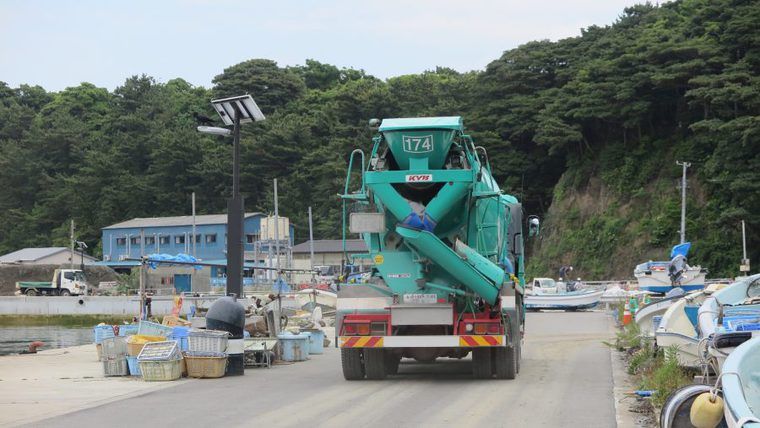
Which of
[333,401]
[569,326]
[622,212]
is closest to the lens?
[333,401]

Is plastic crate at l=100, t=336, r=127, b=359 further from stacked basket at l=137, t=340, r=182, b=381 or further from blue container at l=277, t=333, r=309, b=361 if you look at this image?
blue container at l=277, t=333, r=309, b=361

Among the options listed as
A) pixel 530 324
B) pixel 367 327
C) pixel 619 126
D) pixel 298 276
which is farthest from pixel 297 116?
pixel 367 327

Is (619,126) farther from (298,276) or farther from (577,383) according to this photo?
(577,383)

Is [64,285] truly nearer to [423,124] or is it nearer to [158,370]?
[158,370]

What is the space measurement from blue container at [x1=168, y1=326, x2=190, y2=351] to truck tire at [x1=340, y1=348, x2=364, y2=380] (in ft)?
9.83

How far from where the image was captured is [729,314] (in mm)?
12016

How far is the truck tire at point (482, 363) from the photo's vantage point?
1656 centimetres

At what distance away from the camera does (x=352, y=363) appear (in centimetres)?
1680

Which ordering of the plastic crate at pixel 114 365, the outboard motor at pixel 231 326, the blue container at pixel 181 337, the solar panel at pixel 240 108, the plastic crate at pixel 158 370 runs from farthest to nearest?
the solar panel at pixel 240 108, the plastic crate at pixel 114 365, the outboard motor at pixel 231 326, the blue container at pixel 181 337, the plastic crate at pixel 158 370

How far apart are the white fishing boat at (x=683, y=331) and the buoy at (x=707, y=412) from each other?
416 centimetres

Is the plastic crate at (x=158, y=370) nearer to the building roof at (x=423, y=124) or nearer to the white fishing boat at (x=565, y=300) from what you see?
the building roof at (x=423, y=124)

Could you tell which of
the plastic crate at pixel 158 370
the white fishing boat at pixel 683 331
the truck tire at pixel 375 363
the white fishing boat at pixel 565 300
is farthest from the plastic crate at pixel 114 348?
the white fishing boat at pixel 565 300

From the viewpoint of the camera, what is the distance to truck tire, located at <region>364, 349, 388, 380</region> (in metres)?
16.7

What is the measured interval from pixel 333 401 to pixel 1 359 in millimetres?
12762
